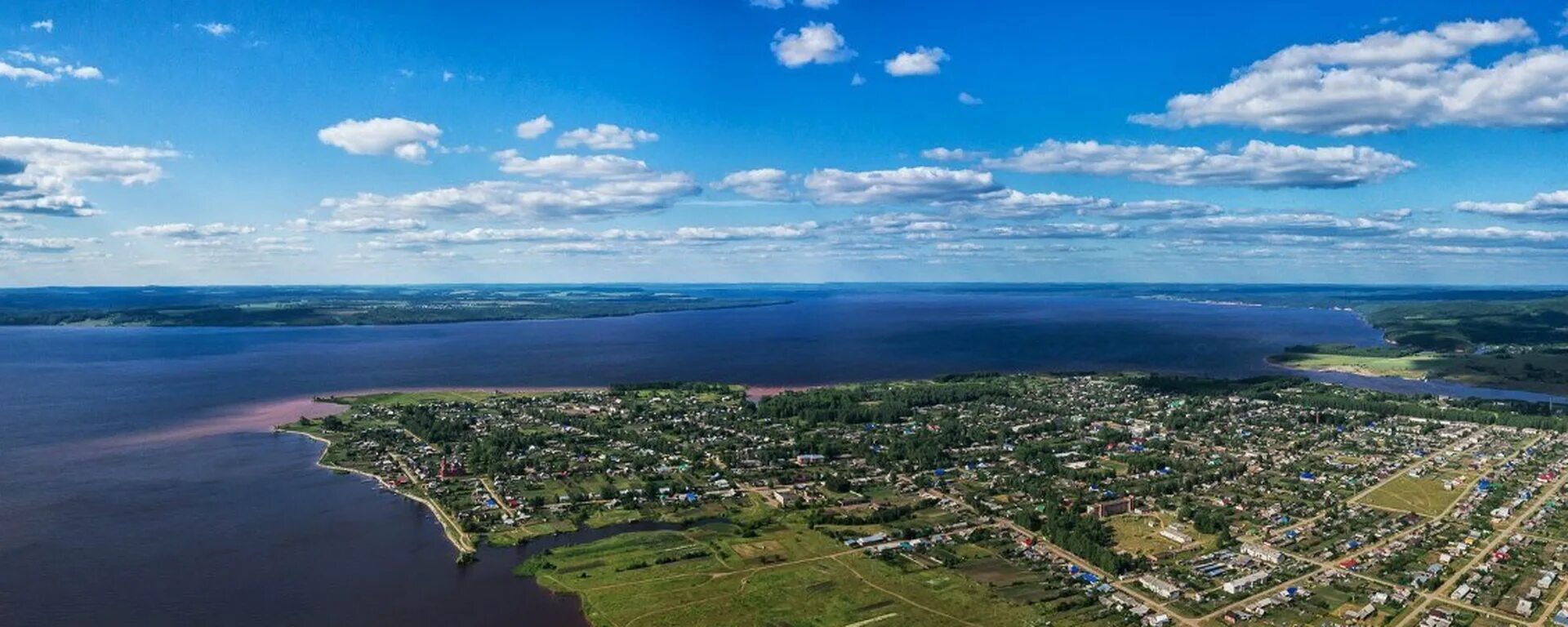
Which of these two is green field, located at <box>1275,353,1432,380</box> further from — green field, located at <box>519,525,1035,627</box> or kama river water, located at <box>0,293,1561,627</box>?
green field, located at <box>519,525,1035,627</box>

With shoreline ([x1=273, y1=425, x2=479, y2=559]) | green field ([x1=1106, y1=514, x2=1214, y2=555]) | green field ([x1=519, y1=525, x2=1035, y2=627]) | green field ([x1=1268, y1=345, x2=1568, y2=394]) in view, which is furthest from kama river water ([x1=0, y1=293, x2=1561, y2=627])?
green field ([x1=1106, y1=514, x2=1214, y2=555])

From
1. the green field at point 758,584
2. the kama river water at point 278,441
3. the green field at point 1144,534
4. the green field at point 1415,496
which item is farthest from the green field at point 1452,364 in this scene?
the green field at point 758,584

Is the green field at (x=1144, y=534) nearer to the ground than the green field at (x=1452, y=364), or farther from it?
nearer to the ground

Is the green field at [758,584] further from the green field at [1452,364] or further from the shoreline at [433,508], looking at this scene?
the green field at [1452,364]

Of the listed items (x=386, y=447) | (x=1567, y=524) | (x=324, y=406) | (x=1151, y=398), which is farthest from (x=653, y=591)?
(x=1151, y=398)

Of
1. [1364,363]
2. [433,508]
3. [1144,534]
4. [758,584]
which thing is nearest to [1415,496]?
[1144,534]

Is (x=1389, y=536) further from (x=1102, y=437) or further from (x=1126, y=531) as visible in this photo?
(x=1102, y=437)
